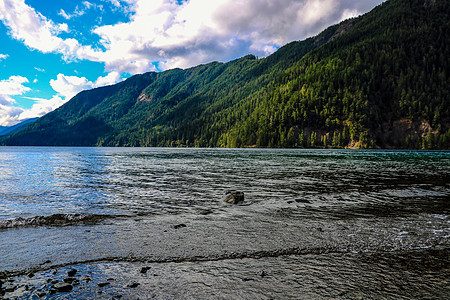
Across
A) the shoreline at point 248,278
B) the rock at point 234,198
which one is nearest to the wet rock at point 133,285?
the shoreline at point 248,278

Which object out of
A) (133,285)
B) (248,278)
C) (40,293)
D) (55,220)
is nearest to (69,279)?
(40,293)

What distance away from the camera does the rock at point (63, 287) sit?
20.6 feet

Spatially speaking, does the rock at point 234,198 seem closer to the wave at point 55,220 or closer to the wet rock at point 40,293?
the wave at point 55,220

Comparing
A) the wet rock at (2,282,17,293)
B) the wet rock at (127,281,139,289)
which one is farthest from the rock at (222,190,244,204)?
the wet rock at (2,282,17,293)

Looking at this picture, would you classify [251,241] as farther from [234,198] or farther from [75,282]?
[234,198]

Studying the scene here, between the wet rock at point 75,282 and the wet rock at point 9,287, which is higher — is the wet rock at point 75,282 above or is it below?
below

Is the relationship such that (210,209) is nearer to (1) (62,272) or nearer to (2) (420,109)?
(1) (62,272)

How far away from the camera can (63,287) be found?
6.42m

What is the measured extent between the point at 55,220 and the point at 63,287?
8309 millimetres

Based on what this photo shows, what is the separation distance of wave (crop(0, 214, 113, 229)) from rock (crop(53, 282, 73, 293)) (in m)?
6.69

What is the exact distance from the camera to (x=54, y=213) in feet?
47.4

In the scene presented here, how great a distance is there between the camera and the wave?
1232cm

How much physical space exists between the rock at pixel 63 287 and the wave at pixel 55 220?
6.69 m

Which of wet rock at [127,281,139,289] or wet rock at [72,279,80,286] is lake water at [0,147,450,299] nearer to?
wet rock at [127,281,139,289]
